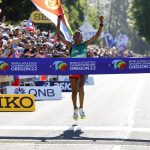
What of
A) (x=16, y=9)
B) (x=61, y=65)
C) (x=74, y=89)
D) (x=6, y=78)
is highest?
(x=16, y=9)

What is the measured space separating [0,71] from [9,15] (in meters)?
30.4

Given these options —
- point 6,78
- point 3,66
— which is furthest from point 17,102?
point 6,78

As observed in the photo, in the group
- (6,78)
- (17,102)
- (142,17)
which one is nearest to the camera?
(17,102)

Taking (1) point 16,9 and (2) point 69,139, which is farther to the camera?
(1) point 16,9

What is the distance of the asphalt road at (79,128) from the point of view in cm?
986

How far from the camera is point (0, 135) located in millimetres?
10859

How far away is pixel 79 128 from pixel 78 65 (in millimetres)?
1518

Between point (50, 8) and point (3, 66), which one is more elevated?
point (50, 8)

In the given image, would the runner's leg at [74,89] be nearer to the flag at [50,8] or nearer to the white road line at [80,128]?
the white road line at [80,128]

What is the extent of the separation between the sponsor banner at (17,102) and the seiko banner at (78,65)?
1078mm

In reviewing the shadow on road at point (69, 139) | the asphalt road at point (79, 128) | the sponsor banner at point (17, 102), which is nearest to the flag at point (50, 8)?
the asphalt road at point (79, 128)

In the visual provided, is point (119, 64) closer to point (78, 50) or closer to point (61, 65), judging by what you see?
point (78, 50)

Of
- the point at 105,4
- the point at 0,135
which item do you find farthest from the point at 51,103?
the point at 105,4

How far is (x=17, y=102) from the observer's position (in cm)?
1430
